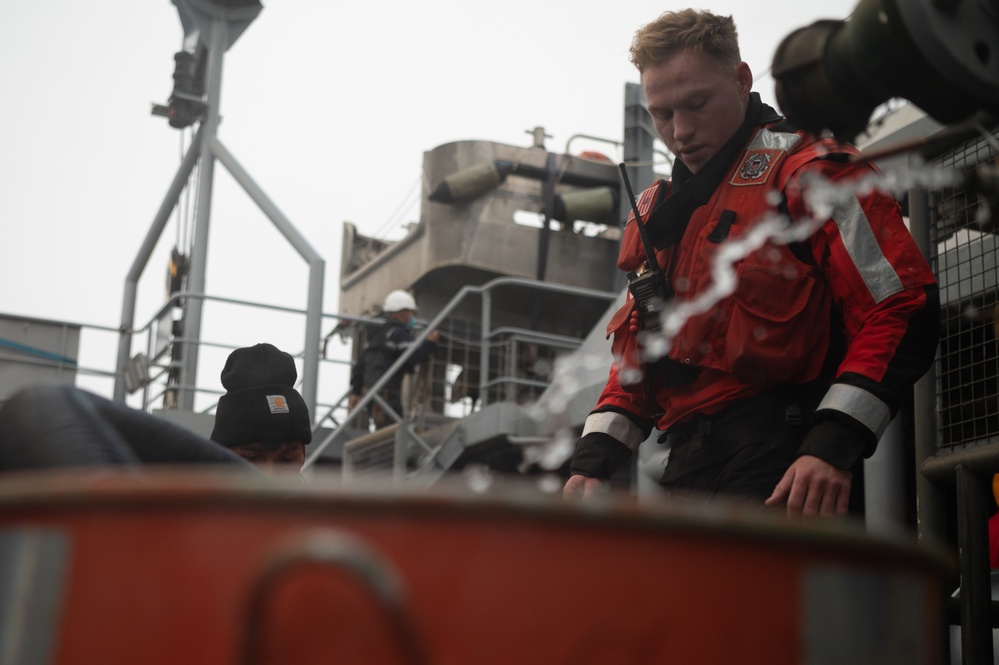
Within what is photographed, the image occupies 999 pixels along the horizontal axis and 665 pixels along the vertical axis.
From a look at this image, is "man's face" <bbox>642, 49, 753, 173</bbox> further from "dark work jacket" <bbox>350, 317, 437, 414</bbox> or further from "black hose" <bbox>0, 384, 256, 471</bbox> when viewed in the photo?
"dark work jacket" <bbox>350, 317, 437, 414</bbox>

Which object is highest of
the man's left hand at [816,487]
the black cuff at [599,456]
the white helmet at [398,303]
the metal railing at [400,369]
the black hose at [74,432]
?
the white helmet at [398,303]

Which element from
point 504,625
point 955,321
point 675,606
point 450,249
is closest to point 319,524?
point 504,625

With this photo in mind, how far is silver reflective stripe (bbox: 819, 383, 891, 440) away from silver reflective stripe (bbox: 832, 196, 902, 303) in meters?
0.21

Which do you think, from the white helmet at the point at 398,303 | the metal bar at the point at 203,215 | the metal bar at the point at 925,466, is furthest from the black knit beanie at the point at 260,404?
the white helmet at the point at 398,303

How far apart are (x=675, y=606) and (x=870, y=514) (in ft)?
9.02

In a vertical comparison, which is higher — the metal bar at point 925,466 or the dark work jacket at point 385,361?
the dark work jacket at point 385,361

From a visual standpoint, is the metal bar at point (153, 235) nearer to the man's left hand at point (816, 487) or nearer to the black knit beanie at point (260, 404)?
the black knit beanie at point (260, 404)

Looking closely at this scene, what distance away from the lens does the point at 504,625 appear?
968mm

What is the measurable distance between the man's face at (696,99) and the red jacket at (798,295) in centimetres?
8

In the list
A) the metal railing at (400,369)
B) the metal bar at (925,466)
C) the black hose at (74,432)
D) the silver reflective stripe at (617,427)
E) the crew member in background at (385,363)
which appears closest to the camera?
the black hose at (74,432)

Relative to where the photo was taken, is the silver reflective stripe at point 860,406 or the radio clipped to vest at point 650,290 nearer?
the silver reflective stripe at point 860,406

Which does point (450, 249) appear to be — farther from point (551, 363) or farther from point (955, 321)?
point (955, 321)

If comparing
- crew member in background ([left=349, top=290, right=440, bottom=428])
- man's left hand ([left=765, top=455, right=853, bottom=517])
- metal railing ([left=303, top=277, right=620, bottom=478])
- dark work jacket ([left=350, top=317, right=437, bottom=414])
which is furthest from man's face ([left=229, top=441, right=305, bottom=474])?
dark work jacket ([left=350, top=317, right=437, bottom=414])

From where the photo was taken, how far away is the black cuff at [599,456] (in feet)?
9.41
